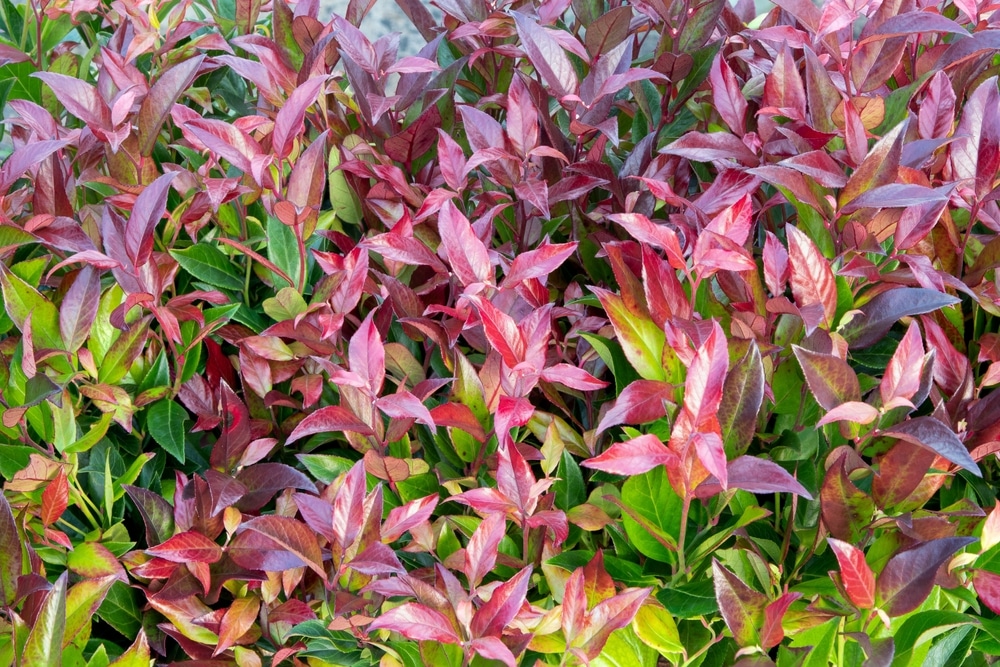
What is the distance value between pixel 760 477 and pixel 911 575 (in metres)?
0.14

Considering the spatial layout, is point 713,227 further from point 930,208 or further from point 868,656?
point 868,656

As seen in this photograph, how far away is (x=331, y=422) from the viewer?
0.78 meters

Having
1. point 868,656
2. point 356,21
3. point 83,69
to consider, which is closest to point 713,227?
point 868,656

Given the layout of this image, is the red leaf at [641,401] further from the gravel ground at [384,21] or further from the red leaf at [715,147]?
the gravel ground at [384,21]

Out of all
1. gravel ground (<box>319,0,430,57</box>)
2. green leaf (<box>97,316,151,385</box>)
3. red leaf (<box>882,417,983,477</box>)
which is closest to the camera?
red leaf (<box>882,417,983,477</box>)

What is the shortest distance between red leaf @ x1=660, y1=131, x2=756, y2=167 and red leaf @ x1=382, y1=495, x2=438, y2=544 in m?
0.43

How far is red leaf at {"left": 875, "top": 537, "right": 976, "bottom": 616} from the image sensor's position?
670 millimetres

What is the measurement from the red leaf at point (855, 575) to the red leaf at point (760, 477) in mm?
46

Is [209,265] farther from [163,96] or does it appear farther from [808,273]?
[808,273]

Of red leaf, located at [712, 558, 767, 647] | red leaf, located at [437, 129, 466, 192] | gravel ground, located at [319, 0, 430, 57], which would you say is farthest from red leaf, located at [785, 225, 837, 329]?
gravel ground, located at [319, 0, 430, 57]

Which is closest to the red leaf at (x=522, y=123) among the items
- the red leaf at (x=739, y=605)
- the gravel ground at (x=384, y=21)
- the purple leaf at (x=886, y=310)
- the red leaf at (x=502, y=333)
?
the red leaf at (x=502, y=333)

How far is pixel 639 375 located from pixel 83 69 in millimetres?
888

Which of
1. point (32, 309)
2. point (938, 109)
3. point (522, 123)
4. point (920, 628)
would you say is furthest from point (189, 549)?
point (938, 109)

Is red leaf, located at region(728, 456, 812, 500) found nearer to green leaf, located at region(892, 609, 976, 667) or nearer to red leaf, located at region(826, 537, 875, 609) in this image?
red leaf, located at region(826, 537, 875, 609)
